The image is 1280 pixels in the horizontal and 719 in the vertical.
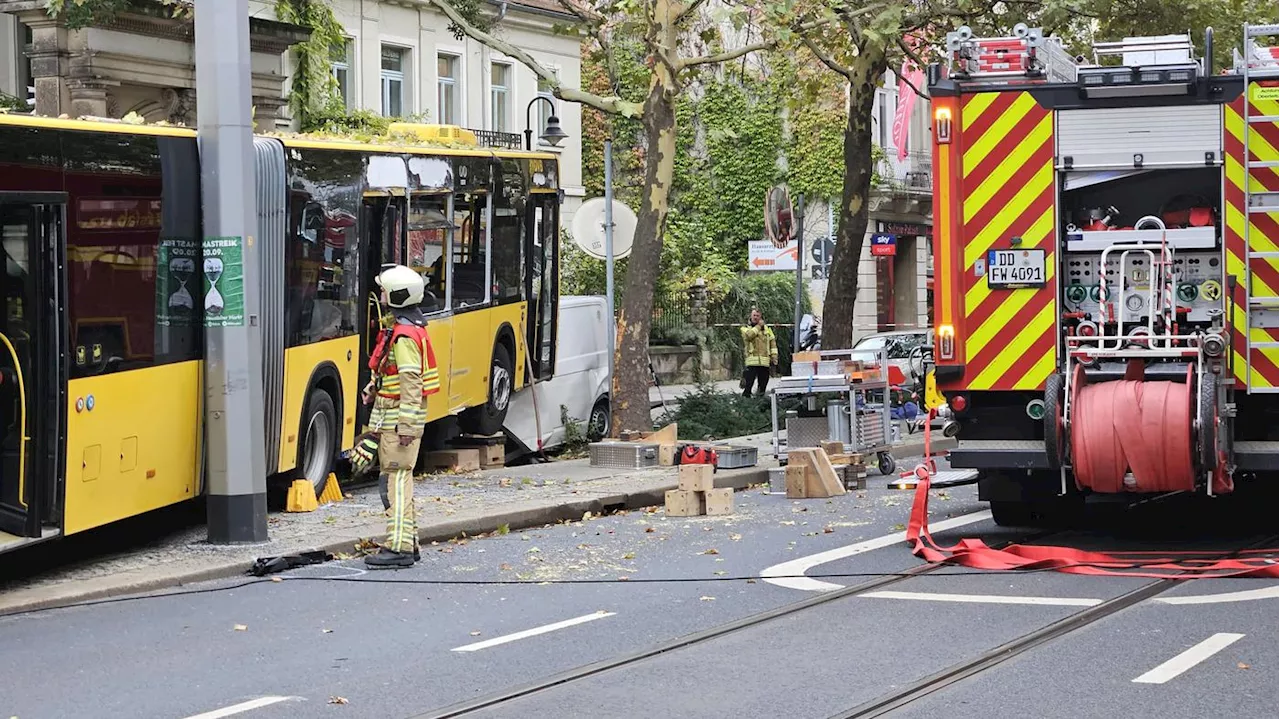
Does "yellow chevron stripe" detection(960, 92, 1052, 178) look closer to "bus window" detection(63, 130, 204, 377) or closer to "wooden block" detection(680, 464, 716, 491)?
"wooden block" detection(680, 464, 716, 491)

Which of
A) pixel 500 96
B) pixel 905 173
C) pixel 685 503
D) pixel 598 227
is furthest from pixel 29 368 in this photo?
pixel 905 173

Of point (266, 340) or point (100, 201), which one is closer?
point (100, 201)

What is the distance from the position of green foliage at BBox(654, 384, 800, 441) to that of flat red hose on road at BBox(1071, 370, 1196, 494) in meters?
11.3

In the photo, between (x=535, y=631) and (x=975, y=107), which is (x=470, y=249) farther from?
(x=535, y=631)

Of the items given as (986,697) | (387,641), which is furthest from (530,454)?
(986,697)

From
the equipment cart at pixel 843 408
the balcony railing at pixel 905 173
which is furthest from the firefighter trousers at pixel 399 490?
the balcony railing at pixel 905 173

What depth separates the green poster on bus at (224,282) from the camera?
39.8 ft

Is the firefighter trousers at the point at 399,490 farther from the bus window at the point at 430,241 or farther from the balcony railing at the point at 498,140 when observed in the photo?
the balcony railing at the point at 498,140

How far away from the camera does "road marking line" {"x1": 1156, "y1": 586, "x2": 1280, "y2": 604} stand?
976cm

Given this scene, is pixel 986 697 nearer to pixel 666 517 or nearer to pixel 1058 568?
pixel 1058 568

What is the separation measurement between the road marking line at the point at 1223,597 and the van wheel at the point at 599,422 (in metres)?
11.7

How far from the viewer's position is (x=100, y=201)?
37.1 ft

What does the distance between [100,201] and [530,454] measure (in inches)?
371

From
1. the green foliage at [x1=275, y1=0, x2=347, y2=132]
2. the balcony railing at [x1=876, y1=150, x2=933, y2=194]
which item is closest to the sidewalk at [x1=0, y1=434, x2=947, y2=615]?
the green foliage at [x1=275, y1=0, x2=347, y2=132]
